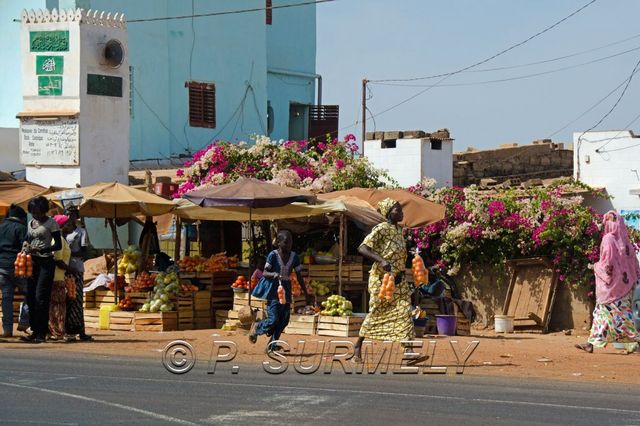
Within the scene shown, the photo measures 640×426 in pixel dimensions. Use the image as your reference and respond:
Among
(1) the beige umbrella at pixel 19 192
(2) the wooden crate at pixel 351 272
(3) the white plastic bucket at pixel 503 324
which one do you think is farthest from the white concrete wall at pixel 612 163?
(1) the beige umbrella at pixel 19 192

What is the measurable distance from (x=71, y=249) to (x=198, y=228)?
6.91 meters

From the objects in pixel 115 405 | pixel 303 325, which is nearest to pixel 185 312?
pixel 303 325

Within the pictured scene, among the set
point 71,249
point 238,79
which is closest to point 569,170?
point 238,79

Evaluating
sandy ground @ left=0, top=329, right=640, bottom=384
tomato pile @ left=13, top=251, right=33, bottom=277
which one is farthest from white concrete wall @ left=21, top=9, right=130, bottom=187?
tomato pile @ left=13, top=251, right=33, bottom=277

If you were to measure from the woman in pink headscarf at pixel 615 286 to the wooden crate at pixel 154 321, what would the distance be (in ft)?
22.7

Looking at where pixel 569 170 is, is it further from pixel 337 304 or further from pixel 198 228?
pixel 337 304

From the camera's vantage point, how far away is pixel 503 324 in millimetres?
21422

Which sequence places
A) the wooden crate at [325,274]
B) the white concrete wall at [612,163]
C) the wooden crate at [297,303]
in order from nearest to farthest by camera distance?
1. the wooden crate at [297,303]
2. the wooden crate at [325,274]
3. the white concrete wall at [612,163]

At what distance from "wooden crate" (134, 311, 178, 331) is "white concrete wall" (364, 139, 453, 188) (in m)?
12.9

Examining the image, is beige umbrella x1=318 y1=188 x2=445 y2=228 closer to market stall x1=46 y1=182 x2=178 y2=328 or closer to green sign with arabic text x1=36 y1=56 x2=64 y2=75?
market stall x1=46 y1=182 x2=178 y2=328

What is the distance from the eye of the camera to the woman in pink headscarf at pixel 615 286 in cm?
1538

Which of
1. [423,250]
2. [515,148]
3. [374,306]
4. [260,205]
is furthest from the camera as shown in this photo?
[515,148]

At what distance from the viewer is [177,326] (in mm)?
18781

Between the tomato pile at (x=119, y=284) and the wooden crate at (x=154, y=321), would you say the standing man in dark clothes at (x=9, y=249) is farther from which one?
the tomato pile at (x=119, y=284)
